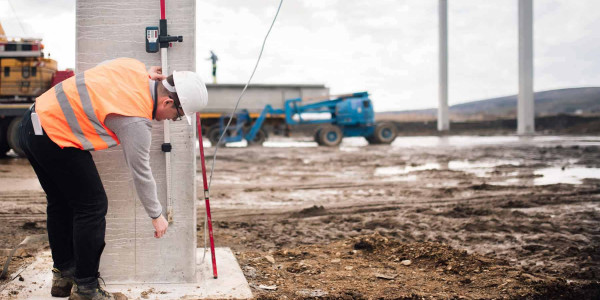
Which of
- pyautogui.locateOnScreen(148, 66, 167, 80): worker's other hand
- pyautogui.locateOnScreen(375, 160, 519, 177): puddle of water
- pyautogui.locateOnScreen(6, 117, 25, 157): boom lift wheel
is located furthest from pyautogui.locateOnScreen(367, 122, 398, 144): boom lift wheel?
pyautogui.locateOnScreen(148, 66, 167, 80): worker's other hand

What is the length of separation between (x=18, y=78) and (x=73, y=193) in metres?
11.6

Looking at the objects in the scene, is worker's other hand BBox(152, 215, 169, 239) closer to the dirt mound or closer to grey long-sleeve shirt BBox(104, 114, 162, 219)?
grey long-sleeve shirt BBox(104, 114, 162, 219)

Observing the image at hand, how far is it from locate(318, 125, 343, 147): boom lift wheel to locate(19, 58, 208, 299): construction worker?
16.8m

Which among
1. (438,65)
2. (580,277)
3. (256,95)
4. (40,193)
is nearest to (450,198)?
(580,277)

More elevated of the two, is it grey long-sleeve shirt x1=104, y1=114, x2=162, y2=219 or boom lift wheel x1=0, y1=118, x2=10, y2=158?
boom lift wheel x1=0, y1=118, x2=10, y2=158

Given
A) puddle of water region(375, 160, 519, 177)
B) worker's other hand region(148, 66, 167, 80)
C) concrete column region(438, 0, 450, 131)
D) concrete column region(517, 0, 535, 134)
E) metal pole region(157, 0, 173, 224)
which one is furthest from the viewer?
concrete column region(438, 0, 450, 131)

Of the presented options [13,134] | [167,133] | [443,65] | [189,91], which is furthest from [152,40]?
[443,65]

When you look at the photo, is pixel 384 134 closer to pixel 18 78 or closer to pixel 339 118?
pixel 339 118

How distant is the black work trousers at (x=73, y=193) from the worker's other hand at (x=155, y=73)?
528 millimetres

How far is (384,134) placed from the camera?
20.9 m

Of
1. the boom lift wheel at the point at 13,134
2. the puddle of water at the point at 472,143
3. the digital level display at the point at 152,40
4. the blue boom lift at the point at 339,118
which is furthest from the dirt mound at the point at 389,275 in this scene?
the blue boom lift at the point at 339,118

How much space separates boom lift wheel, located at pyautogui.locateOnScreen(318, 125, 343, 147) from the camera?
1959 cm

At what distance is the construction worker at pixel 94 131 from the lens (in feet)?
8.41

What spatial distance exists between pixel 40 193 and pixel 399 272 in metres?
5.91
